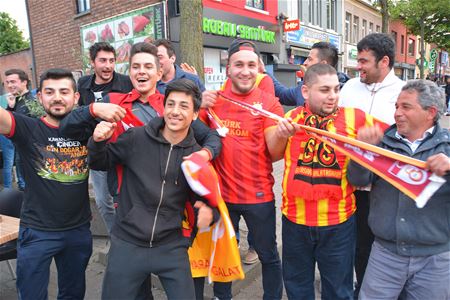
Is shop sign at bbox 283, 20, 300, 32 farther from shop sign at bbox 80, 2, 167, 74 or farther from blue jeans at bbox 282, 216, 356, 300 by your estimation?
blue jeans at bbox 282, 216, 356, 300

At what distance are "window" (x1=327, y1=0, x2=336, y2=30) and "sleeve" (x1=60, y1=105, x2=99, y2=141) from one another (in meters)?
18.3

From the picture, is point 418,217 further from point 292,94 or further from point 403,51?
point 403,51

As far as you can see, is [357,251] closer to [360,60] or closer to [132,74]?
[360,60]

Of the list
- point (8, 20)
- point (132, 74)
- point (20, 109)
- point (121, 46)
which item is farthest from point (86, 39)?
point (8, 20)

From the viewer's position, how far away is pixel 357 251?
120 inches

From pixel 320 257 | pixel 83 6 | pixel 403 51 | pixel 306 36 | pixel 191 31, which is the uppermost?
pixel 403 51

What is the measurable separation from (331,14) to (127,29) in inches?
486

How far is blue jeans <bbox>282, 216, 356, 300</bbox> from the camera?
251 centimetres

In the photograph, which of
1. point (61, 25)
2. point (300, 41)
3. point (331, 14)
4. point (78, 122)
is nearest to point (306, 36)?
point (300, 41)

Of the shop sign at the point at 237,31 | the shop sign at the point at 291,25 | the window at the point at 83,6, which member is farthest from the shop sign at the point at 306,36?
the window at the point at 83,6

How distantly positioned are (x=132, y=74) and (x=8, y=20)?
1362 inches

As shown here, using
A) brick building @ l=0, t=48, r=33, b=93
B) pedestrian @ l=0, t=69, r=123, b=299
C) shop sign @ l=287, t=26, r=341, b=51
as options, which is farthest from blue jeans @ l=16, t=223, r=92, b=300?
brick building @ l=0, t=48, r=33, b=93

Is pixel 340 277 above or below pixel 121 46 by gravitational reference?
below

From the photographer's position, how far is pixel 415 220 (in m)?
2.15
